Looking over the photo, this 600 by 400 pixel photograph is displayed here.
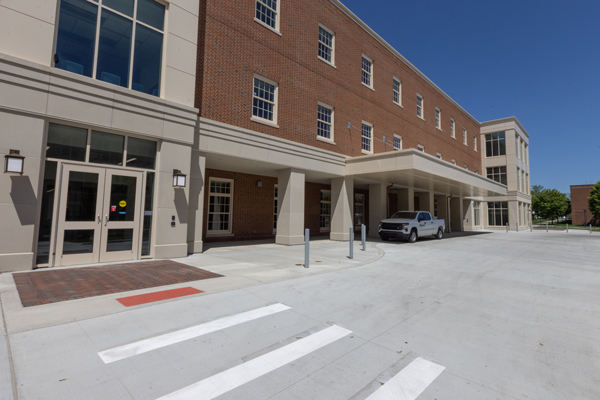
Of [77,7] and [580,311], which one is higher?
[77,7]

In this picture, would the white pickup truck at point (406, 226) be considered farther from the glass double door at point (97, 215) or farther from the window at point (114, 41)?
the window at point (114, 41)

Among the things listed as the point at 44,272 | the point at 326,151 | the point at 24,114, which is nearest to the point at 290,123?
the point at 326,151

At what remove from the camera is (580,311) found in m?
5.36

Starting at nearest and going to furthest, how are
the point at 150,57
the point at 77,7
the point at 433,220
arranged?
the point at 77,7, the point at 150,57, the point at 433,220

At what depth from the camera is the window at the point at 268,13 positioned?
1395cm

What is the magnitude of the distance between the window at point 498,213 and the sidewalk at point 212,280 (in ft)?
114

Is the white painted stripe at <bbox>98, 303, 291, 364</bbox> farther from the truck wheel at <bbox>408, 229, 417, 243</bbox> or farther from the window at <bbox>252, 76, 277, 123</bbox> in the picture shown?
the truck wheel at <bbox>408, 229, 417, 243</bbox>

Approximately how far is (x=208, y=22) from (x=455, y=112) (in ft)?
94.7

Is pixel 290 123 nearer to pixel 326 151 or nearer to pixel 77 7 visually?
pixel 326 151

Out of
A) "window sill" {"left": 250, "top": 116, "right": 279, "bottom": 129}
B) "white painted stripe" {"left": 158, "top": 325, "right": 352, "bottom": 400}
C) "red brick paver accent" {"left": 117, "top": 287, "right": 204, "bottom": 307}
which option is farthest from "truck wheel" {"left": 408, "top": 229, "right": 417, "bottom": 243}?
"white painted stripe" {"left": 158, "top": 325, "right": 352, "bottom": 400}

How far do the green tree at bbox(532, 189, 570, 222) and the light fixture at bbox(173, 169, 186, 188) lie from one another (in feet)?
286

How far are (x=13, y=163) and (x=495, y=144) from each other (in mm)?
45855

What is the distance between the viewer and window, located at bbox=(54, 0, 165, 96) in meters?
8.35

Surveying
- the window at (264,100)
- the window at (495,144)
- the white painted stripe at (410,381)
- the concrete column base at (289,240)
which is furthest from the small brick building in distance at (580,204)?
the white painted stripe at (410,381)
